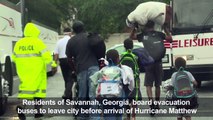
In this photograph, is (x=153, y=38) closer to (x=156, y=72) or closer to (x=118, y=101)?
(x=156, y=72)

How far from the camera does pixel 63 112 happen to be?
9.55 metres

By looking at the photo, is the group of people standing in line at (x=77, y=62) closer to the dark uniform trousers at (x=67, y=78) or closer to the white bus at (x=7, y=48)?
the dark uniform trousers at (x=67, y=78)

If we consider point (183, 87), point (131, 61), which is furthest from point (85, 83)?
point (183, 87)

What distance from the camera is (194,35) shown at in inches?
456

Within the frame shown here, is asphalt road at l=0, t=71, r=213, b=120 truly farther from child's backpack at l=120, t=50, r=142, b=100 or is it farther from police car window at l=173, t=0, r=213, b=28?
police car window at l=173, t=0, r=213, b=28

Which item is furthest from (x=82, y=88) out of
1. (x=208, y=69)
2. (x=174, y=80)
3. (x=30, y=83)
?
(x=208, y=69)

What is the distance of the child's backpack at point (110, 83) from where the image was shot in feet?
Answer: 21.7

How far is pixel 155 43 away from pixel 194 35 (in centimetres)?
255

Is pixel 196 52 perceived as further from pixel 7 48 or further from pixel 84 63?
pixel 7 48

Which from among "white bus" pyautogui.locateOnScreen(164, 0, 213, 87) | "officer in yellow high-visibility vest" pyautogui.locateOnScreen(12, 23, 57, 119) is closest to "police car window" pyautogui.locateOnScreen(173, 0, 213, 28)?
"white bus" pyautogui.locateOnScreen(164, 0, 213, 87)

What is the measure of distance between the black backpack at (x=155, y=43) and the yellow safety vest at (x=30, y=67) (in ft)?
6.88

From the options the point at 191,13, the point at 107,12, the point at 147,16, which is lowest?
the point at 147,16

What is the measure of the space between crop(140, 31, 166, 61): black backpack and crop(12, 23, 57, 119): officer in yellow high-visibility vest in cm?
210

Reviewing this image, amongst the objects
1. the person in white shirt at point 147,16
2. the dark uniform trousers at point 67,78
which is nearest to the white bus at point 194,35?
the person in white shirt at point 147,16
